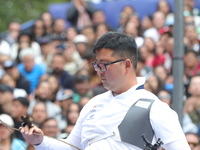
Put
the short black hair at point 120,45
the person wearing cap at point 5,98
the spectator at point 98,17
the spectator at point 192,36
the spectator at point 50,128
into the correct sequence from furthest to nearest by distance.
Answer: the spectator at point 98,17, the spectator at point 192,36, the person wearing cap at point 5,98, the spectator at point 50,128, the short black hair at point 120,45

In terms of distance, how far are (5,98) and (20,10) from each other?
14.0 m

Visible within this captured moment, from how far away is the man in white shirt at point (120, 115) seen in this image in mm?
3990

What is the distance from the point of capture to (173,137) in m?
3.96

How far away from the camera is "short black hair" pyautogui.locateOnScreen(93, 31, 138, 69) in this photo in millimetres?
4281

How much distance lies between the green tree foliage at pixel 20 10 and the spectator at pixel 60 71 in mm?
10246

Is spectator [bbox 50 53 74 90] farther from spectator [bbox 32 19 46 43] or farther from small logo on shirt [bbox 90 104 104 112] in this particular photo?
small logo on shirt [bbox 90 104 104 112]

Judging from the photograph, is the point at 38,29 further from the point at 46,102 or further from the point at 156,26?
the point at 46,102

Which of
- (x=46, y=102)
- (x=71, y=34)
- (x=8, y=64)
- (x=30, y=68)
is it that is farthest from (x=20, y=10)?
(x=46, y=102)

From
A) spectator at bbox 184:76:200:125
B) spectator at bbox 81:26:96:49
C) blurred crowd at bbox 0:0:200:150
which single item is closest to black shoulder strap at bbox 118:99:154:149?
blurred crowd at bbox 0:0:200:150

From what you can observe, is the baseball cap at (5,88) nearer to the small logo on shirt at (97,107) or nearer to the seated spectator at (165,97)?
the seated spectator at (165,97)

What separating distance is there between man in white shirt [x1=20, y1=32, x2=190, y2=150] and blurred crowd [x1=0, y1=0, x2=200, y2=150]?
2766 mm

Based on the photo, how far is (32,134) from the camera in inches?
168

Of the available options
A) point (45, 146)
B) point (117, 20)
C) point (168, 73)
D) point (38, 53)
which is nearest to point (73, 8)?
point (117, 20)

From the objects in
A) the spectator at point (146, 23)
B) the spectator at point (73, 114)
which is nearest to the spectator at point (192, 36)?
the spectator at point (146, 23)
